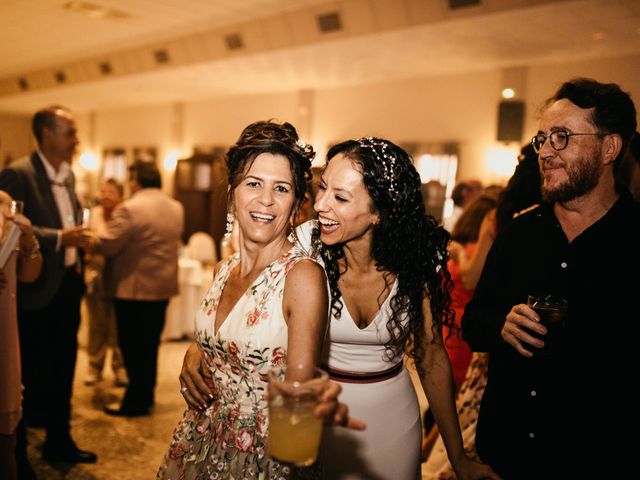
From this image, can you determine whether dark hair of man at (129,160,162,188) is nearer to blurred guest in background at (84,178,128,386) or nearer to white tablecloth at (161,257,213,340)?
blurred guest in background at (84,178,128,386)

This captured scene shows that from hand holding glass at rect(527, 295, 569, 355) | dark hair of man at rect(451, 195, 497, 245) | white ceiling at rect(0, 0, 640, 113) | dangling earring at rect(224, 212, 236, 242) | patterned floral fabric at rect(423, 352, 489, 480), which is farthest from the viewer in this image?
white ceiling at rect(0, 0, 640, 113)

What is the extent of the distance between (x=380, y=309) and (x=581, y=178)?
76 centimetres

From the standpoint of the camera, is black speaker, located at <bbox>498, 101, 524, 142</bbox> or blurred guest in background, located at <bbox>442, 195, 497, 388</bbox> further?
black speaker, located at <bbox>498, 101, 524, 142</bbox>

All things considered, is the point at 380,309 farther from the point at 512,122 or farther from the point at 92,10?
the point at 92,10

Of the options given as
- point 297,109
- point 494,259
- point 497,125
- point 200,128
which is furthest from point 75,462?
point 200,128

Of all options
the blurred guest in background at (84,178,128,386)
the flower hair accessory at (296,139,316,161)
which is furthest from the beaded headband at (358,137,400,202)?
the blurred guest in background at (84,178,128,386)

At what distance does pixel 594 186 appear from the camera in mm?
1726

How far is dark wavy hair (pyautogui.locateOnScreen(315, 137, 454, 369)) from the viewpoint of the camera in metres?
1.73

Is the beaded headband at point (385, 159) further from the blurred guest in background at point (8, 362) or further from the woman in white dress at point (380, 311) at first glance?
the blurred guest in background at point (8, 362)

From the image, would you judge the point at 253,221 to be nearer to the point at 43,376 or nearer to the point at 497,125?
the point at 43,376

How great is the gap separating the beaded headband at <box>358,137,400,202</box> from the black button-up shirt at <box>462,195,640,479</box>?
0.52 m

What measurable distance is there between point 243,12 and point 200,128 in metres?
5.75

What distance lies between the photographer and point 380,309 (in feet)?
5.77

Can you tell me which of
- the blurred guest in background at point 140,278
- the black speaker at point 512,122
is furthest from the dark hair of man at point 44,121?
the black speaker at point 512,122
